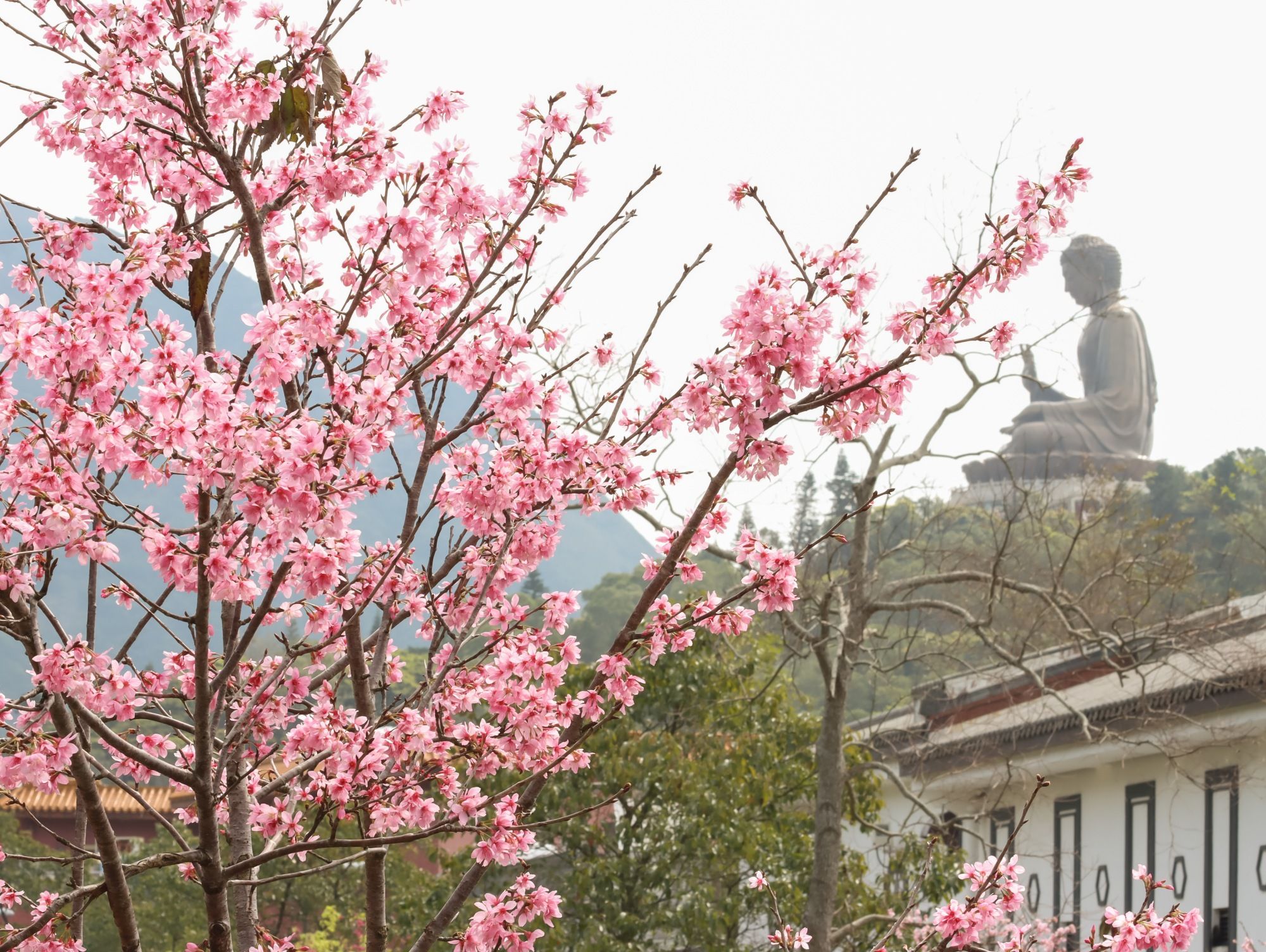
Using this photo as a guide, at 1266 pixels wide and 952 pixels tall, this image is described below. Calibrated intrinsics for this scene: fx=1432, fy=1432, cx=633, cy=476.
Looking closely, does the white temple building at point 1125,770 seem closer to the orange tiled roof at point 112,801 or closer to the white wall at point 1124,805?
the white wall at point 1124,805

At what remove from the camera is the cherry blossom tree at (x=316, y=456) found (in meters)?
3.26

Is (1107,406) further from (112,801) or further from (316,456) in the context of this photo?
(316,456)

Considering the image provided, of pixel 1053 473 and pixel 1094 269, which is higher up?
pixel 1094 269

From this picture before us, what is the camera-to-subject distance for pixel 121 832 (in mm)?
24203

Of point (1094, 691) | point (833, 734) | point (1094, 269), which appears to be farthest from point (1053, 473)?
point (833, 734)

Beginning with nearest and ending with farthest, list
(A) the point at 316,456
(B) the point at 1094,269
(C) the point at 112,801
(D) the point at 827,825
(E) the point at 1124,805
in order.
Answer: (A) the point at 316,456, (D) the point at 827,825, (E) the point at 1124,805, (C) the point at 112,801, (B) the point at 1094,269

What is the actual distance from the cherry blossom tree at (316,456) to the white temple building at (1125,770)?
21.9ft

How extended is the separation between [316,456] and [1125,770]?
12315mm

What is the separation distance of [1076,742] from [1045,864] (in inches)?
84.2

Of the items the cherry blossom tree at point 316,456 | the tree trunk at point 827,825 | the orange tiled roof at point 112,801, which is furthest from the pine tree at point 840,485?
the cherry blossom tree at point 316,456

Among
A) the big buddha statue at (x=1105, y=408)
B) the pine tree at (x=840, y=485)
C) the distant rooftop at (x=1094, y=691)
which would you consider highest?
the big buddha statue at (x=1105, y=408)

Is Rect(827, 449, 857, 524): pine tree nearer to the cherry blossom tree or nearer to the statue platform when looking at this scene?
the statue platform

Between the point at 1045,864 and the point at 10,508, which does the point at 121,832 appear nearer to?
the point at 1045,864

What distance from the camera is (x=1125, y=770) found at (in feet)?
45.5
